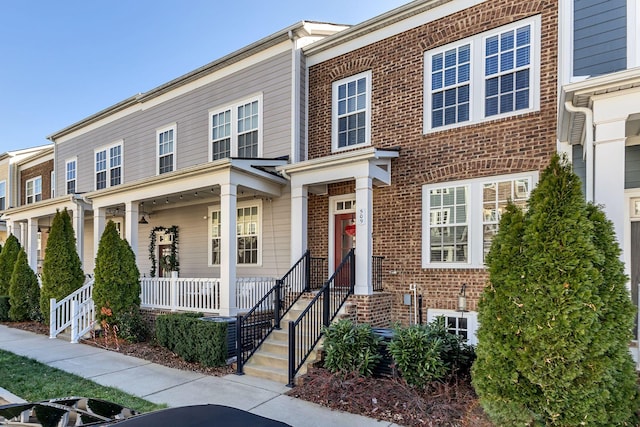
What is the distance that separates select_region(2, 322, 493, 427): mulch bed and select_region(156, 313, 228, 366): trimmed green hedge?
6.18 ft

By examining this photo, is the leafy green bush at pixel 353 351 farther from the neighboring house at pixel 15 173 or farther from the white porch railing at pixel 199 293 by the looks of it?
the neighboring house at pixel 15 173

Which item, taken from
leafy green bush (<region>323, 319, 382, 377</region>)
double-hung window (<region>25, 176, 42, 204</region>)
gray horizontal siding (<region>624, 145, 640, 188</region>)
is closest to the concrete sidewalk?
leafy green bush (<region>323, 319, 382, 377</region>)

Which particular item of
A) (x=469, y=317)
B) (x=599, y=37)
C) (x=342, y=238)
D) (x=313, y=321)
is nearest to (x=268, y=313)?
(x=313, y=321)

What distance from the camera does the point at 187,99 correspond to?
12.2 meters

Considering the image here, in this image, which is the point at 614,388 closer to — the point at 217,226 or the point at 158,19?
the point at 217,226

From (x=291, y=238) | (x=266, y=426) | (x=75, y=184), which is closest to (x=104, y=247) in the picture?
(x=291, y=238)

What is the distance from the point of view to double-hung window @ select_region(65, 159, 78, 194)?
52.2 ft

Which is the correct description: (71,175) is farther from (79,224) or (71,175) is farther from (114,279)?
(114,279)

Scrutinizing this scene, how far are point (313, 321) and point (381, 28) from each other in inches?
250

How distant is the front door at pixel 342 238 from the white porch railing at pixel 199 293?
1655mm

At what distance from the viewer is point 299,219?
8969 mm

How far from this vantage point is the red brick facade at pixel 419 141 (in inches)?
277

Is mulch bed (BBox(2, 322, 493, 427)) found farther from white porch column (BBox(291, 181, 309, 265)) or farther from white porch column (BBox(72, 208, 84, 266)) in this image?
white porch column (BBox(72, 208, 84, 266))

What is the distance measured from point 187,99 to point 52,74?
21.7 m
